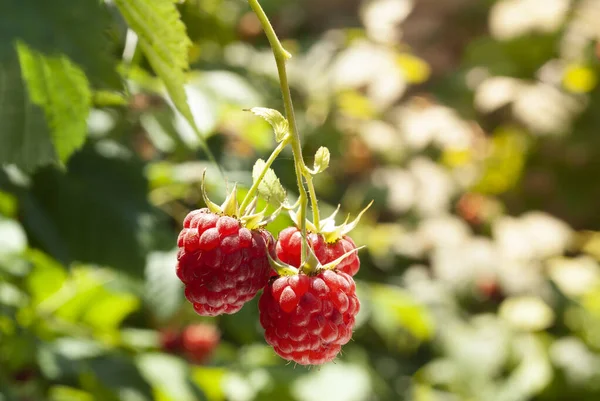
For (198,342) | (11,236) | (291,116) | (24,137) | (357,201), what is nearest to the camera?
(291,116)

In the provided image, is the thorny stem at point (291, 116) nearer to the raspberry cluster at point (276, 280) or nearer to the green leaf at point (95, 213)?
the raspberry cluster at point (276, 280)

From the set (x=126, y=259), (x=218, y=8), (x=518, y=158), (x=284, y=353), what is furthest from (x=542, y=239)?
(x=284, y=353)

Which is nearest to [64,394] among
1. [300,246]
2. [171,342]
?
[171,342]

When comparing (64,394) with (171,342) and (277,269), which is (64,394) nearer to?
(171,342)

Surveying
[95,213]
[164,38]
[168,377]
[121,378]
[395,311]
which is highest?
[164,38]

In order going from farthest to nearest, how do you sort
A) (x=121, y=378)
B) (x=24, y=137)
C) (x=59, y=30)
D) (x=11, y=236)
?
(x=121, y=378) < (x=11, y=236) < (x=24, y=137) < (x=59, y=30)

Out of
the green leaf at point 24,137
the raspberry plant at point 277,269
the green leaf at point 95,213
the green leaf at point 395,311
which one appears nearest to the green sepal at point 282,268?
the raspberry plant at point 277,269
